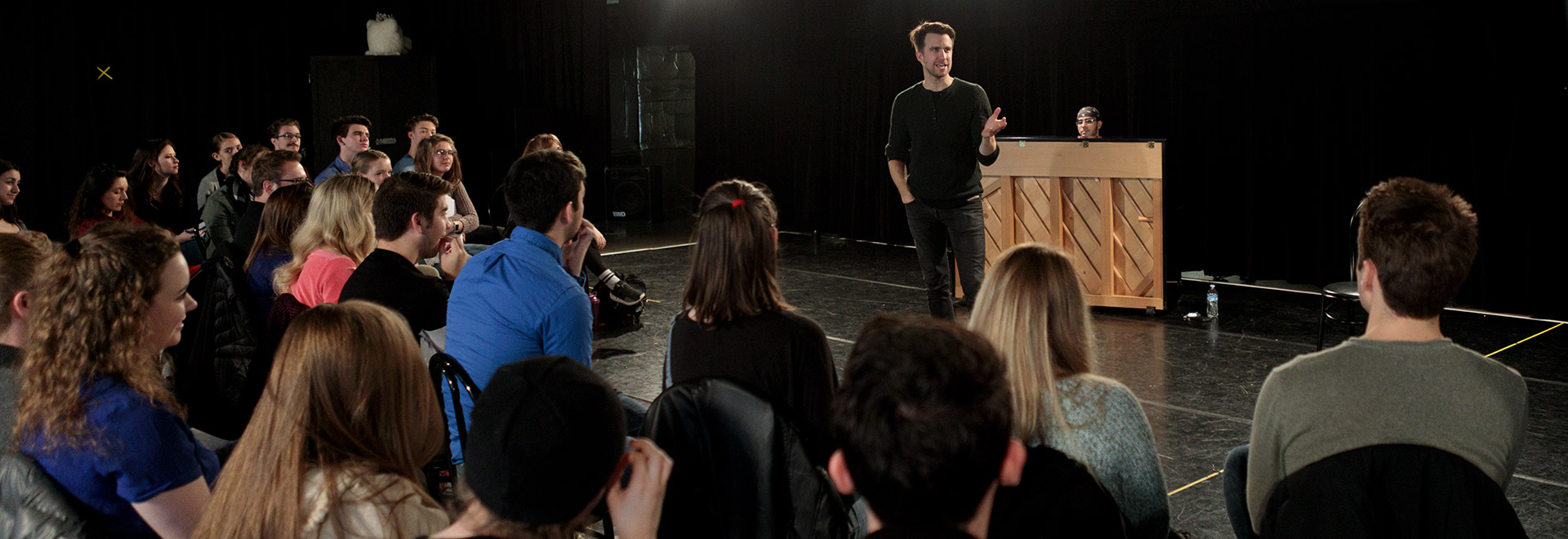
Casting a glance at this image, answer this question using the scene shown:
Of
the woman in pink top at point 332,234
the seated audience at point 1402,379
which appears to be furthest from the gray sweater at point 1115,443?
the woman in pink top at point 332,234

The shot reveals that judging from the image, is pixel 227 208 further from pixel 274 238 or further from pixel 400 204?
pixel 400 204

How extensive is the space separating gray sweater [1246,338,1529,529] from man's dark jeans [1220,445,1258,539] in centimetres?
34

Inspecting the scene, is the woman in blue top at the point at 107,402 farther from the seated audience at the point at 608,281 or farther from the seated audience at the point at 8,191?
the seated audience at the point at 8,191

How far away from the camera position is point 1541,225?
6.32m

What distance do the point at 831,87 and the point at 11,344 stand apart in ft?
28.2

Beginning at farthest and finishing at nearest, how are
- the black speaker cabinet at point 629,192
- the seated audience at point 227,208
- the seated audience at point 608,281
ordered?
1. the black speaker cabinet at point 629,192
2. the seated audience at point 608,281
3. the seated audience at point 227,208

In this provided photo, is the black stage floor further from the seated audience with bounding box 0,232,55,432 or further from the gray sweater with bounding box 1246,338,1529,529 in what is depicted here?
the seated audience with bounding box 0,232,55,432

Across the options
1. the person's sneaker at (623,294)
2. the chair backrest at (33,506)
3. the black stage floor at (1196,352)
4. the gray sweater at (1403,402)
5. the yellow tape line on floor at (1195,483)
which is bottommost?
the yellow tape line on floor at (1195,483)

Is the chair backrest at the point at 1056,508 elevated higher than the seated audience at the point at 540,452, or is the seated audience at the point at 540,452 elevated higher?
the seated audience at the point at 540,452

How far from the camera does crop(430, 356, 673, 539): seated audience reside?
4.04 ft

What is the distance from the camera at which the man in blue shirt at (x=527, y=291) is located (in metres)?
2.78

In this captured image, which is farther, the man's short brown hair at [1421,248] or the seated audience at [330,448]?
the man's short brown hair at [1421,248]

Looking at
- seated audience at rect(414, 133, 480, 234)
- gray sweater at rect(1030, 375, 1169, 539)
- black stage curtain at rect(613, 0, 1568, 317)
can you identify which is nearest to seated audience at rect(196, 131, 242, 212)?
seated audience at rect(414, 133, 480, 234)

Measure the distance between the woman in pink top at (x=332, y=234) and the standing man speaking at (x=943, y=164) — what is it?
2.46 meters
